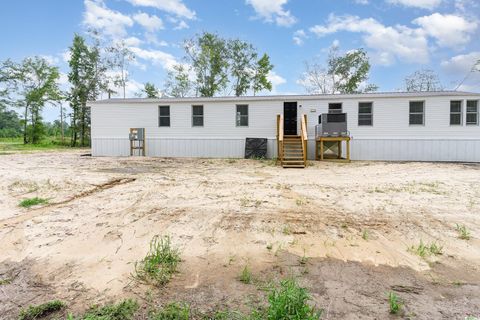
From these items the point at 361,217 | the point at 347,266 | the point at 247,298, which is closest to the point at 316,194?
the point at 361,217

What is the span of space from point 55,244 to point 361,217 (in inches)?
175

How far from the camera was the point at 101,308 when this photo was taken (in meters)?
2.37

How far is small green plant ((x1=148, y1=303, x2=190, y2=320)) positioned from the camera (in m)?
2.25

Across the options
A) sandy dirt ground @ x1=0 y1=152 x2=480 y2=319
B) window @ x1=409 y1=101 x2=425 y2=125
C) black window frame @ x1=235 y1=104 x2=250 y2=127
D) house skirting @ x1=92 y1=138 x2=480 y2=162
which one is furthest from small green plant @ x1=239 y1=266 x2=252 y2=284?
window @ x1=409 y1=101 x2=425 y2=125

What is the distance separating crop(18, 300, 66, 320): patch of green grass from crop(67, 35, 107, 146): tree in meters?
26.6

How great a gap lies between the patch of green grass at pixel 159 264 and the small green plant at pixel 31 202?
10.3ft

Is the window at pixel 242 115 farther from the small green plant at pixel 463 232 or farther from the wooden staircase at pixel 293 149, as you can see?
the small green plant at pixel 463 232

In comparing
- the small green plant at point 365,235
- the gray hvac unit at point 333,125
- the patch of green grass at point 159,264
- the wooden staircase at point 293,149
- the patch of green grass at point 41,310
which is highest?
the gray hvac unit at point 333,125

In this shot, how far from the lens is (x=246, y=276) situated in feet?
9.20

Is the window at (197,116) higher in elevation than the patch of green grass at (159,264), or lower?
higher

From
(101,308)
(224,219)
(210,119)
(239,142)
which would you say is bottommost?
(101,308)

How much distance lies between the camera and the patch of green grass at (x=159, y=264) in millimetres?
2807

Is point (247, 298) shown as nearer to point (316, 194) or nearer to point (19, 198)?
point (316, 194)

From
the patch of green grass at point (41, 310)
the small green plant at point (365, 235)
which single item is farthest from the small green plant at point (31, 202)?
the small green plant at point (365, 235)
